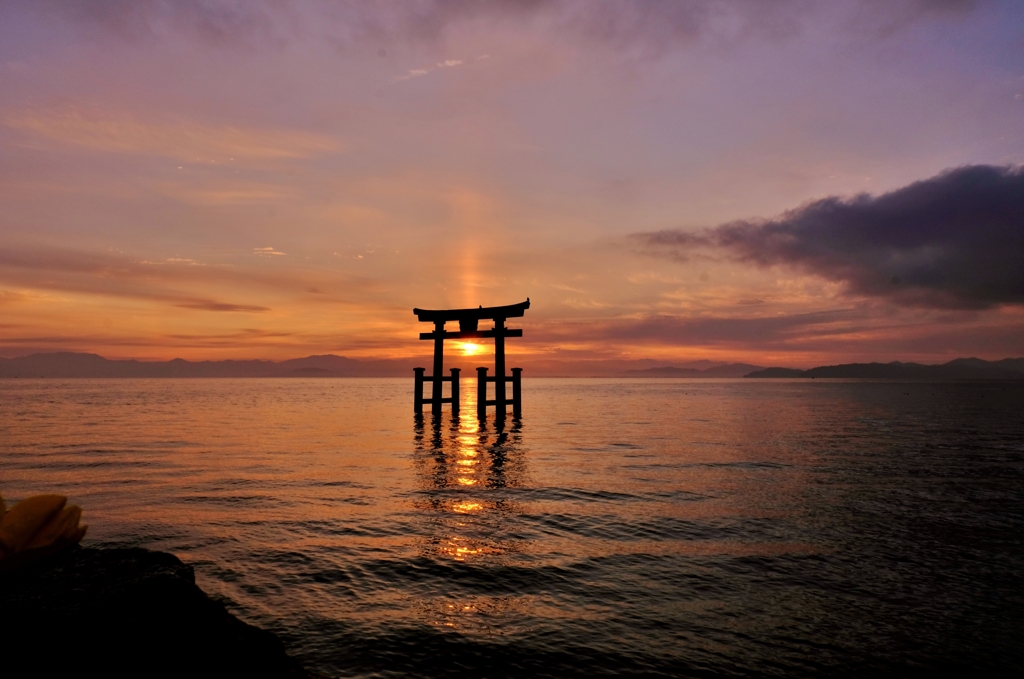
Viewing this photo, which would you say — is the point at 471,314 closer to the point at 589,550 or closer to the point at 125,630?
the point at 589,550

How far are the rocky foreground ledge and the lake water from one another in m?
1.73

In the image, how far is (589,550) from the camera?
324 inches

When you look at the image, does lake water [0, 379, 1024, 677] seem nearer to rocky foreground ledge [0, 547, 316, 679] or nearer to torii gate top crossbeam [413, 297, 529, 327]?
rocky foreground ledge [0, 547, 316, 679]

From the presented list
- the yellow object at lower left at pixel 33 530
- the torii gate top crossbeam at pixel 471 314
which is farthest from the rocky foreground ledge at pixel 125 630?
the torii gate top crossbeam at pixel 471 314

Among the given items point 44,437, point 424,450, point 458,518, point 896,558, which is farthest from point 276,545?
point 44,437

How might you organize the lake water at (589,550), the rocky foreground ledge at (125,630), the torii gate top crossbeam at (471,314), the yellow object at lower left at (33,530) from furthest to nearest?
the torii gate top crossbeam at (471,314)
the lake water at (589,550)
the rocky foreground ledge at (125,630)
the yellow object at lower left at (33,530)

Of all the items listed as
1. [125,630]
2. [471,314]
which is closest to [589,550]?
[125,630]

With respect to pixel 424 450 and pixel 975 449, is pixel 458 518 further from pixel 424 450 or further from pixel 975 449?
pixel 975 449

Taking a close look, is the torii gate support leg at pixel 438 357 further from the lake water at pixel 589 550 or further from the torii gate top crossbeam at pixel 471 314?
the lake water at pixel 589 550

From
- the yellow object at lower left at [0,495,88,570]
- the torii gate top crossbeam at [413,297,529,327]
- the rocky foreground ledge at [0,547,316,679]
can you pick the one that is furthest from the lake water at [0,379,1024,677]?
the torii gate top crossbeam at [413,297,529,327]

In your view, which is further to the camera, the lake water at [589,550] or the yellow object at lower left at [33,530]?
the lake water at [589,550]

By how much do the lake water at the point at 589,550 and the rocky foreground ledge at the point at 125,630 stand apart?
173cm

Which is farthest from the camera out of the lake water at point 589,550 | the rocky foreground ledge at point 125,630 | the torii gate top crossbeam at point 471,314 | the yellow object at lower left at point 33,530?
the torii gate top crossbeam at point 471,314

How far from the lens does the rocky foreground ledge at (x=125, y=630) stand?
279 cm
